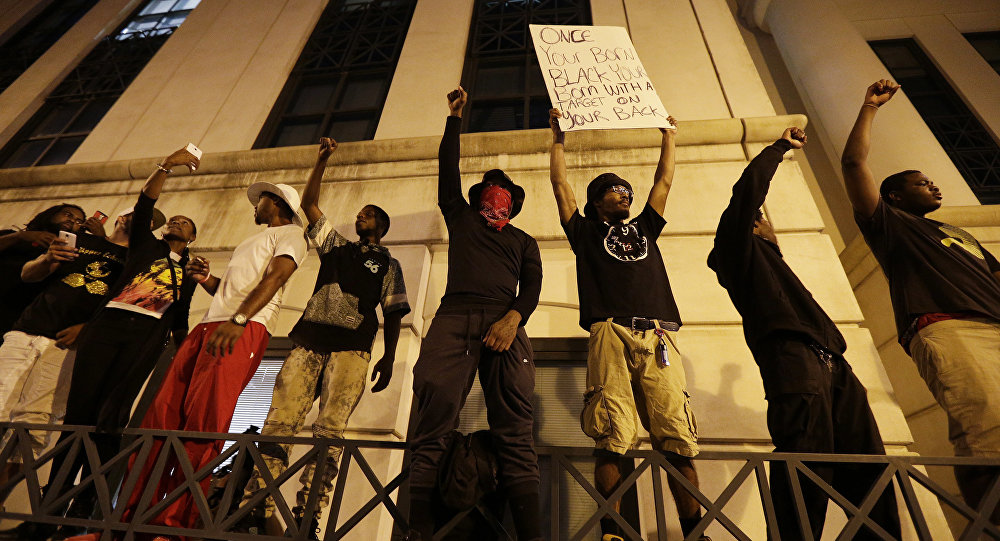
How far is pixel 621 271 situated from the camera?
2.78 m

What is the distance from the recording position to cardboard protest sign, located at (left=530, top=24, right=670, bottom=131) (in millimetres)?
3482

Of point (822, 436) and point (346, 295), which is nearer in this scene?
point (822, 436)

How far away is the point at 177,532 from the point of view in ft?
7.36

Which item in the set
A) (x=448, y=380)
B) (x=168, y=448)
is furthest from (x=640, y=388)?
(x=168, y=448)

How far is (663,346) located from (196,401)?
8.77 ft

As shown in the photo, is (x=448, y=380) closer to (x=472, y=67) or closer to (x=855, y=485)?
(x=855, y=485)

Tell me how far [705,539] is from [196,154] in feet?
13.9

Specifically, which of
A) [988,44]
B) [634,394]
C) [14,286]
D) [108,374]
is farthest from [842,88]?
[14,286]

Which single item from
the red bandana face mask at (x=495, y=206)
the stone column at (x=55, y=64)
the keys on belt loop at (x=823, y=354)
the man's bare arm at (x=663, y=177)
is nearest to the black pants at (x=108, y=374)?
the red bandana face mask at (x=495, y=206)

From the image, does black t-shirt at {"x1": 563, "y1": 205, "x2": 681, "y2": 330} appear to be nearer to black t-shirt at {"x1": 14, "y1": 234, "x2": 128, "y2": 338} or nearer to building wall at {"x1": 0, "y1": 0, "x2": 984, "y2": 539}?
building wall at {"x1": 0, "y1": 0, "x2": 984, "y2": 539}

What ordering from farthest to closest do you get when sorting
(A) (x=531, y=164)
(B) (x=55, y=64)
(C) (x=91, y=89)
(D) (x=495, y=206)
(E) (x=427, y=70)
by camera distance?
1. (B) (x=55, y=64)
2. (C) (x=91, y=89)
3. (E) (x=427, y=70)
4. (A) (x=531, y=164)
5. (D) (x=495, y=206)

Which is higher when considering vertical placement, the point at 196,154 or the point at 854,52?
the point at 854,52

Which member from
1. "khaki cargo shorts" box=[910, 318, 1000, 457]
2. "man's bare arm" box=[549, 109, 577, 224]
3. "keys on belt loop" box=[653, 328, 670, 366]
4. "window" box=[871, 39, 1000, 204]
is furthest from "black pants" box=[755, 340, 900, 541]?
"window" box=[871, 39, 1000, 204]

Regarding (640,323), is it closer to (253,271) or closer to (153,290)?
(253,271)
